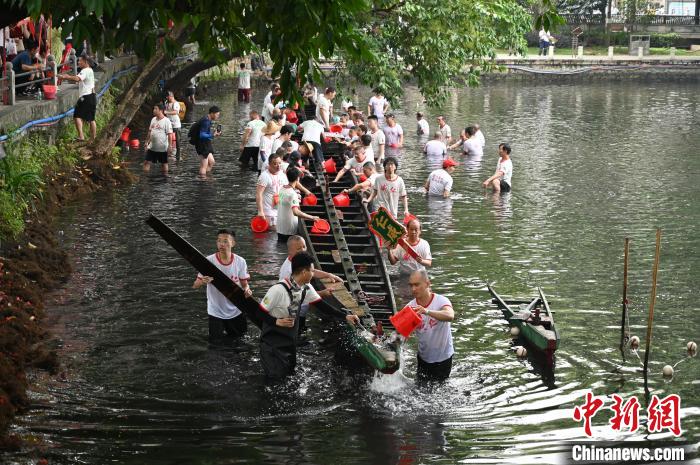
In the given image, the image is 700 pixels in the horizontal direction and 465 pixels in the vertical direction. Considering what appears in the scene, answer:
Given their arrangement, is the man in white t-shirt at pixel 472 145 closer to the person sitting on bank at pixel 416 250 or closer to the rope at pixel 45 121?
the rope at pixel 45 121

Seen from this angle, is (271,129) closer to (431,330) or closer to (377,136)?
(377,136)

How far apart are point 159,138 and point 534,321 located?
14.9 meters

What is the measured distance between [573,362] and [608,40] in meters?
59.6

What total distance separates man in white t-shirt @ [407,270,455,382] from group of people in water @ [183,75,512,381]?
0.01m

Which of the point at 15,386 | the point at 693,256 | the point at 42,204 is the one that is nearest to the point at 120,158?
the point at 42,204

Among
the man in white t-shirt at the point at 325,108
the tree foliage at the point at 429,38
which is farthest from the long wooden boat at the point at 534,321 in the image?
the man in white t-shirt at the point at 325,108

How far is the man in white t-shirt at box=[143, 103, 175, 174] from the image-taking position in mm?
26516

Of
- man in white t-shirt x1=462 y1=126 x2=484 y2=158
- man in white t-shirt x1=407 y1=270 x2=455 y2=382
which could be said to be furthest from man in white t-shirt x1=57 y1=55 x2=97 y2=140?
man in white t-shirt x1=407 y1=270 x2=455 y2=382

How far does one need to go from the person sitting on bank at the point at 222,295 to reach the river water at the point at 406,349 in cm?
29

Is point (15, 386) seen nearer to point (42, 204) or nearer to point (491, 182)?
point (42, 204)

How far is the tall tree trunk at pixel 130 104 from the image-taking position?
87.1 feet

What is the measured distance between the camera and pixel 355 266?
17625mm

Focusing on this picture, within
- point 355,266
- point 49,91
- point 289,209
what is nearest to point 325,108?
point 49,91

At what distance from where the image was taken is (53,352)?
13.5m
